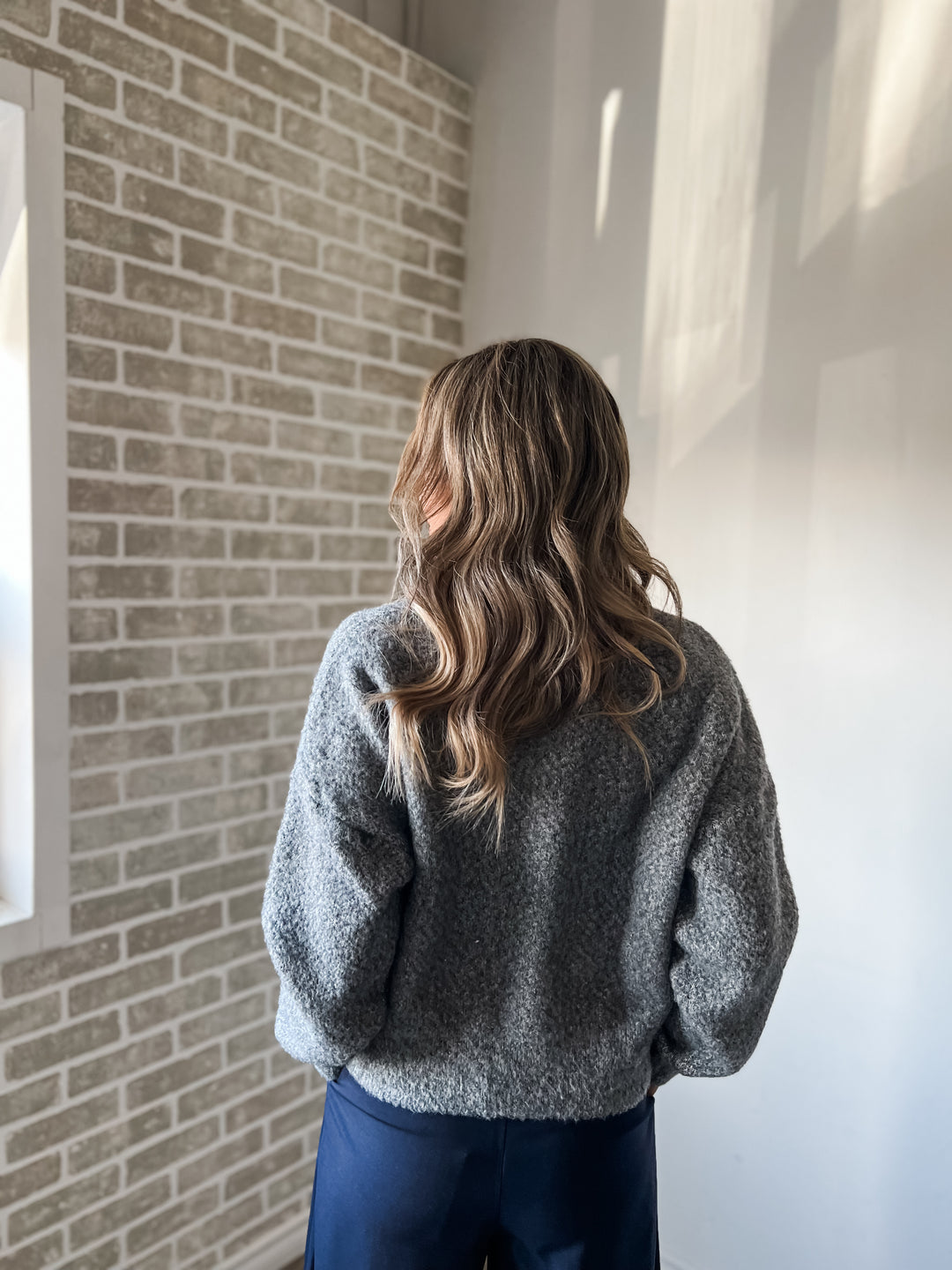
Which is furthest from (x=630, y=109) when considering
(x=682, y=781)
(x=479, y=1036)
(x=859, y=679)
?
(x=479, y=1036)

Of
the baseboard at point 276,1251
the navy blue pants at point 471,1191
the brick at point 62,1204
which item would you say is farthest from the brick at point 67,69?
the baseboard at point 276,1251

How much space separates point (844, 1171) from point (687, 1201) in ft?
1.18

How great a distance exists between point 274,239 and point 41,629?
2.81 ft

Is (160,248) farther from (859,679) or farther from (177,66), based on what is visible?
(859,679)

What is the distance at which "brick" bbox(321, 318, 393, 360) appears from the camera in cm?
192

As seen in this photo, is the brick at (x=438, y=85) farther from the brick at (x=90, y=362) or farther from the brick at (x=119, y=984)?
the brick at (x=119, y=984)

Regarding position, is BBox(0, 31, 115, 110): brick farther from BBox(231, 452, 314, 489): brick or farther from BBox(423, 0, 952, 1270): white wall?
BBox(423, 0, 952, 1270): white wall

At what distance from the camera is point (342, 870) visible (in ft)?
3.02

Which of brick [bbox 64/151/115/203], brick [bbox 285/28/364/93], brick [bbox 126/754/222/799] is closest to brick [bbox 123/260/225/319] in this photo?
brick [bbox 64/151/115/203]

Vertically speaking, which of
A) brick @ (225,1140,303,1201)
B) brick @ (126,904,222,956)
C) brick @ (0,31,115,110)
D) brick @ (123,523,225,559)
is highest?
brick @ (0,31,115,110)

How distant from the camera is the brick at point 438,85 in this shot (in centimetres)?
202

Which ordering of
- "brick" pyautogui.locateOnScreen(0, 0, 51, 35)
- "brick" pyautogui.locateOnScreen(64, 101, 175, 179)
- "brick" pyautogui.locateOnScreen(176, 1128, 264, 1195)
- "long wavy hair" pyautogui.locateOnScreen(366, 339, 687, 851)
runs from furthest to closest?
"brick" pyautogui.locateOnScreen(176, 1128, 264, 1195)
"brick" pyautogui.locateOnScreen(64, 101, 175, 179)
"brick" pyautogui.locateOnScreen(0, 0, 51, 35)
"long wavy hair" pyautogui.locateOnScreen(366, 339, 687, 851)

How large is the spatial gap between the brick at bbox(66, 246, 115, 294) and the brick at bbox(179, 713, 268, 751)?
744mm

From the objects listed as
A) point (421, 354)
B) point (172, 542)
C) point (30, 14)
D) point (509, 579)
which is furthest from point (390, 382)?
point (509, 579)
